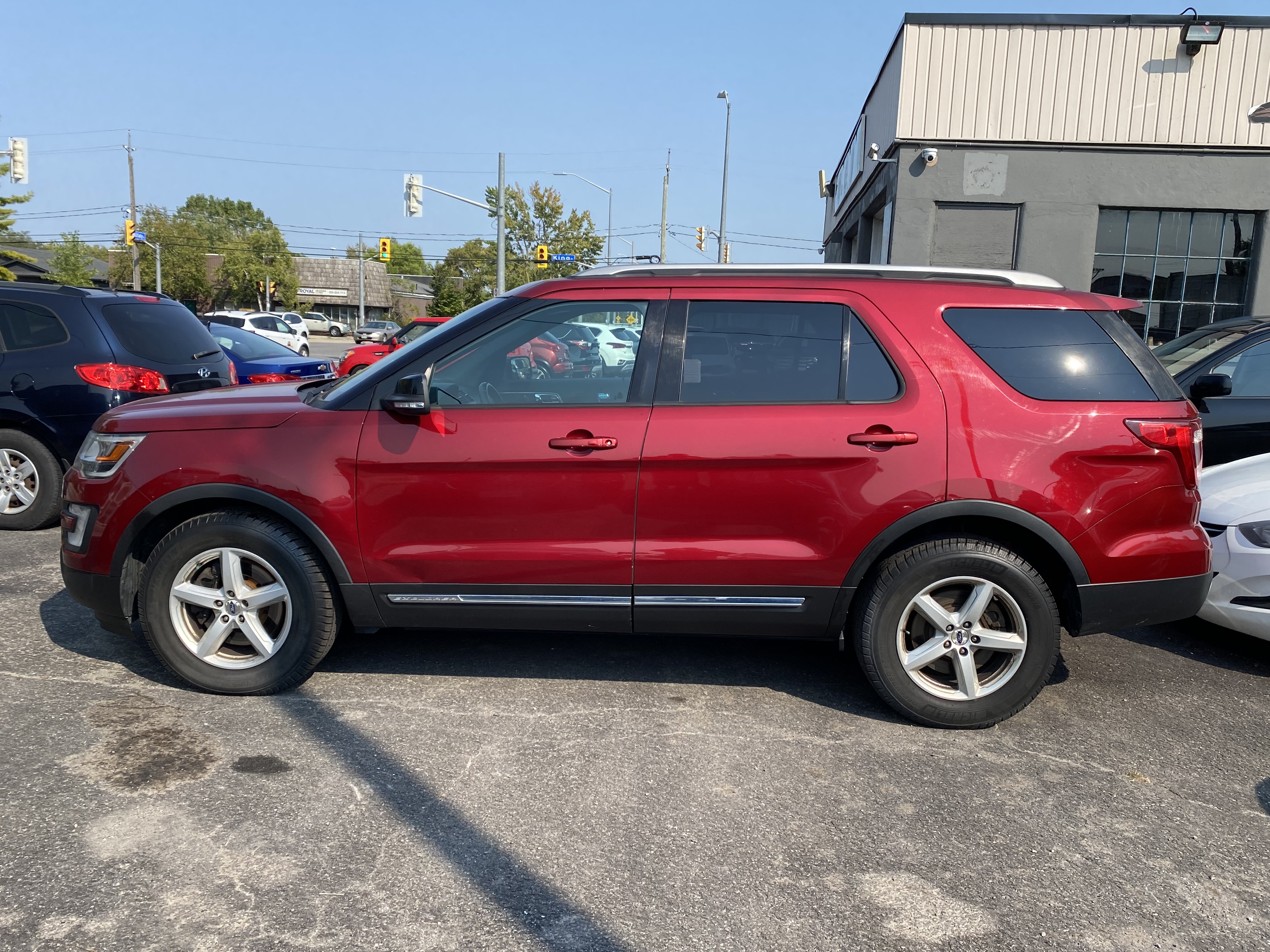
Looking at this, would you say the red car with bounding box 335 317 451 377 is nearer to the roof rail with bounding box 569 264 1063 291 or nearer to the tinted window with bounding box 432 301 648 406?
the tinted window with bounding box 432 301 648 406

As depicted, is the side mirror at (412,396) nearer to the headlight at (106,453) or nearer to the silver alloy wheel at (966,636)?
the headlight at (106,453)

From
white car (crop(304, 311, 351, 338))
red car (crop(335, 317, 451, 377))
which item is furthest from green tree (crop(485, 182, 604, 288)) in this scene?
red car (crop(335, 317, 451, 377))

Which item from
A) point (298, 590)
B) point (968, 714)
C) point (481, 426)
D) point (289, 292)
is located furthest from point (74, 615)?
point (289, 292)

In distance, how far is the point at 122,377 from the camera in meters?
7.13

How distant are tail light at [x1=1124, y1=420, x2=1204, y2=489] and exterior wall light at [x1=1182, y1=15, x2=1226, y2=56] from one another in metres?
13.0

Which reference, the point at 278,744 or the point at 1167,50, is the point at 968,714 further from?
the point at 1167,50

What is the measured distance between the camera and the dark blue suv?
705 centimetres

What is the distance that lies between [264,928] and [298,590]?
5.45 feet

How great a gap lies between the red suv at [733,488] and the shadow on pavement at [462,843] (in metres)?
0.48

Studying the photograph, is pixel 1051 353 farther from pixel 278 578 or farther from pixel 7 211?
pixel 7 211

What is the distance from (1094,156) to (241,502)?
14798 millimetres

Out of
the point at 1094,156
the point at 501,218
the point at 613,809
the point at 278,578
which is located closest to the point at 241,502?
the point at 278,578

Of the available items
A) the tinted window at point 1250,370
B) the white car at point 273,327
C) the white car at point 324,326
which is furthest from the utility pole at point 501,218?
the white car at point 324,326

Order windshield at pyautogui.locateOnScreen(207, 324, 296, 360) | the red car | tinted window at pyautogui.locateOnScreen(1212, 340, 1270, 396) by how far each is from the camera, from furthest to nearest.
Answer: the red car, windshield at pyautogui.locateOnScreen(207, 324, 296, 360), tinted window at pyautogui.locateOnScreen(1212, 340, 1270, 396)
